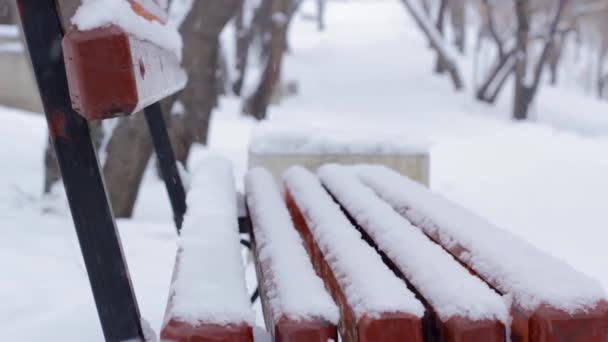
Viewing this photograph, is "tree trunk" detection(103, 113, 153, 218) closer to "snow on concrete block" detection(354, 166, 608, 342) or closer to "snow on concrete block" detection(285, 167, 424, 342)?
"snow on concrete block" detection(285, 167, 424, 342)

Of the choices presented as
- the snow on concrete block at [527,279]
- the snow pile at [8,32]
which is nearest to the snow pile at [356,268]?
the snow on concrete block at [527,279]

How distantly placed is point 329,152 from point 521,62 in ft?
36.4

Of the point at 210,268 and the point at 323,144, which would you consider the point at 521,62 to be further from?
the point at 210,268

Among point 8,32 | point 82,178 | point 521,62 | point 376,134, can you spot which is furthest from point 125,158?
point 521,62

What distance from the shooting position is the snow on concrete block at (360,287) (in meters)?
0.98

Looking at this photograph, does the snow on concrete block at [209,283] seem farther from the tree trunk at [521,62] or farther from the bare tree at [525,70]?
the bare tree at [525,70]

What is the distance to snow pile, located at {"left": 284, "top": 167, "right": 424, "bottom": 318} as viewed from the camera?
100 centimetres

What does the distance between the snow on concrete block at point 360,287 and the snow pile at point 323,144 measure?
90.6 inches

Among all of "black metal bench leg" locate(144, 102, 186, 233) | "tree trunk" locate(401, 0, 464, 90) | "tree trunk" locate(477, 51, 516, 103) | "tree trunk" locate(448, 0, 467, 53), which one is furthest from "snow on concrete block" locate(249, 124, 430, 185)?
"tree trunk" locate(448, 0, 467, 53)

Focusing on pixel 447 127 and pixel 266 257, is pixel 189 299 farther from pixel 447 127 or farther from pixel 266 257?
pixel 447 127

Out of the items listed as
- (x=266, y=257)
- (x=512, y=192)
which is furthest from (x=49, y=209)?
(x=512, y=192)

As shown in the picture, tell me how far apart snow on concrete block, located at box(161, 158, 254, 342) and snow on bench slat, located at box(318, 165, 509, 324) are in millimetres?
266

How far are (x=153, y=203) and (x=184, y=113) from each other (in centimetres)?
71

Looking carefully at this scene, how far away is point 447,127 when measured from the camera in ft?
42.2
